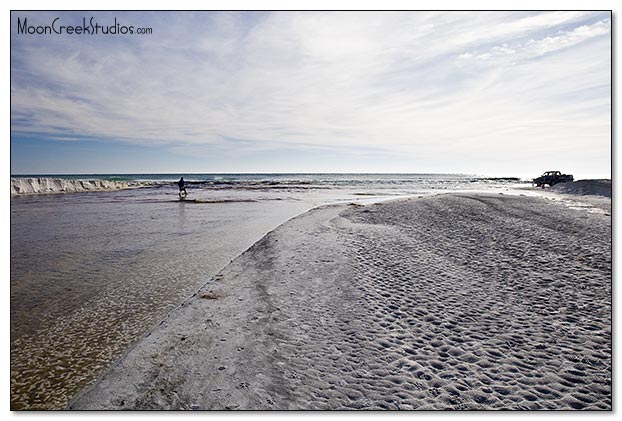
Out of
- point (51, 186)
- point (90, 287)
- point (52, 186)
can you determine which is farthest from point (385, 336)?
point (52, 186)

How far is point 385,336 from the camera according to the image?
5.52 metres

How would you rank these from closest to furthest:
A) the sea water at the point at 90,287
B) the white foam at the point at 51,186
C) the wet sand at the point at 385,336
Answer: the wet sand at the point at 385,336 → the sea water at the point at 90,287 → the white foam at the point at 51,186

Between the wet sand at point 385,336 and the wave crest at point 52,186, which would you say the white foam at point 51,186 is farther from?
the wet sand at point 385,336

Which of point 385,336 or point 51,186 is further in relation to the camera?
point 51,186

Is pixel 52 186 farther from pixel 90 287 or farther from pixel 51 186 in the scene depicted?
pixel 90 287

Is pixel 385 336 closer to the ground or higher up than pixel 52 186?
closer to the ground

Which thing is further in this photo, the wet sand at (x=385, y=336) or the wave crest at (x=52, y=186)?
the wave crest at (x=52, y=186)

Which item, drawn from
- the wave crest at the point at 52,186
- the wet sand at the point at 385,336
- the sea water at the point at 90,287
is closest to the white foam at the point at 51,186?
the wave crest at the point at 52,186

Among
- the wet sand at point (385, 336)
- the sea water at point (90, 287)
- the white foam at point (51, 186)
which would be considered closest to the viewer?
the wet sand at point (385, 336)

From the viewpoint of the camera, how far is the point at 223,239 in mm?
14477

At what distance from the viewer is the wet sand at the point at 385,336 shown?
4.12m

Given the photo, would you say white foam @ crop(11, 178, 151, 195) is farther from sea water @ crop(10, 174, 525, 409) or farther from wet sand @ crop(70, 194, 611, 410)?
wet sand @ crop(70, 194, 611, 410)

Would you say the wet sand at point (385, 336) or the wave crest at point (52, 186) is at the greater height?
the wave crest at point (52, 186)
